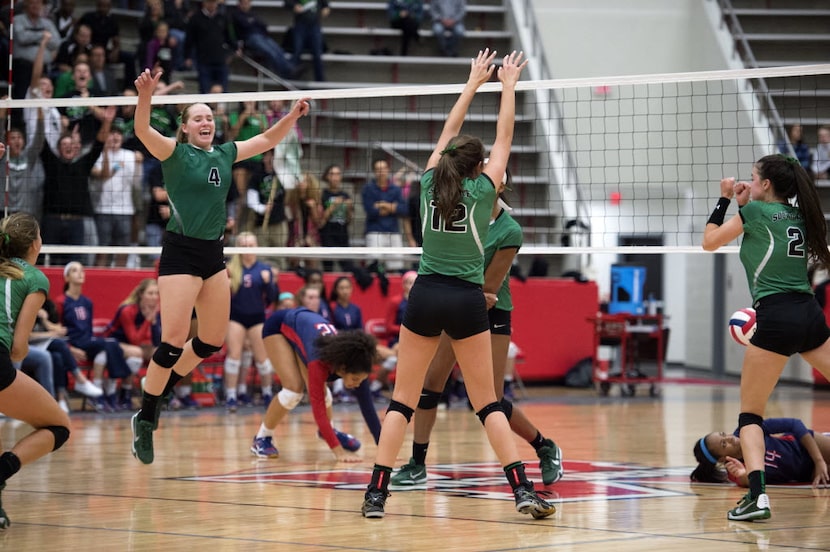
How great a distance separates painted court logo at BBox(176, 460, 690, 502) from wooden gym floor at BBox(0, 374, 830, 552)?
0.5 inches

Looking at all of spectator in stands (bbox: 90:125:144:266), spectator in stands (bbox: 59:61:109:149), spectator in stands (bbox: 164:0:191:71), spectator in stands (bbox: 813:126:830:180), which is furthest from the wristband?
spectator in stands (bbox: 164:0:191:71)

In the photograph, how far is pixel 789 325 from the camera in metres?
5.51

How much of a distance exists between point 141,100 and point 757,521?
3.86 metres

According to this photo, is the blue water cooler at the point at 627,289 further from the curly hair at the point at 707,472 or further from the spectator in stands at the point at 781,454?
the spectator in stands at the point at 781,454

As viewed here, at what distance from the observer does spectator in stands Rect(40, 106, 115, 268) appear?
37.8 ft

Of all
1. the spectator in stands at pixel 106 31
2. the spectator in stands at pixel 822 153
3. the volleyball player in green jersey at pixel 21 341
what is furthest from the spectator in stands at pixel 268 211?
the volleyball player in green jersey at pixel 21 341

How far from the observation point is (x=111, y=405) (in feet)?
38.3

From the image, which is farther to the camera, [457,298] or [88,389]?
[88,389]

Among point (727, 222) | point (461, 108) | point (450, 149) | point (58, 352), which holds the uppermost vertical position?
point (461, 108)

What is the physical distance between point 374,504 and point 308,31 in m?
13.0

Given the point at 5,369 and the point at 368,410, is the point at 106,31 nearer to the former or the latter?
the point at 368,410

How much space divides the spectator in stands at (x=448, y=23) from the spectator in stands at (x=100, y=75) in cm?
606

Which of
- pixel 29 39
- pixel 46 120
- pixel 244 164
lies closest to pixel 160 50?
pixel 29 39

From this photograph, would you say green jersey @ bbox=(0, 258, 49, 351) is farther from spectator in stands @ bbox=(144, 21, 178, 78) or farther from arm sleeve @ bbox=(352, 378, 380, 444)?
spectator in stands @ bbox=(144, 21, 178, 78)
